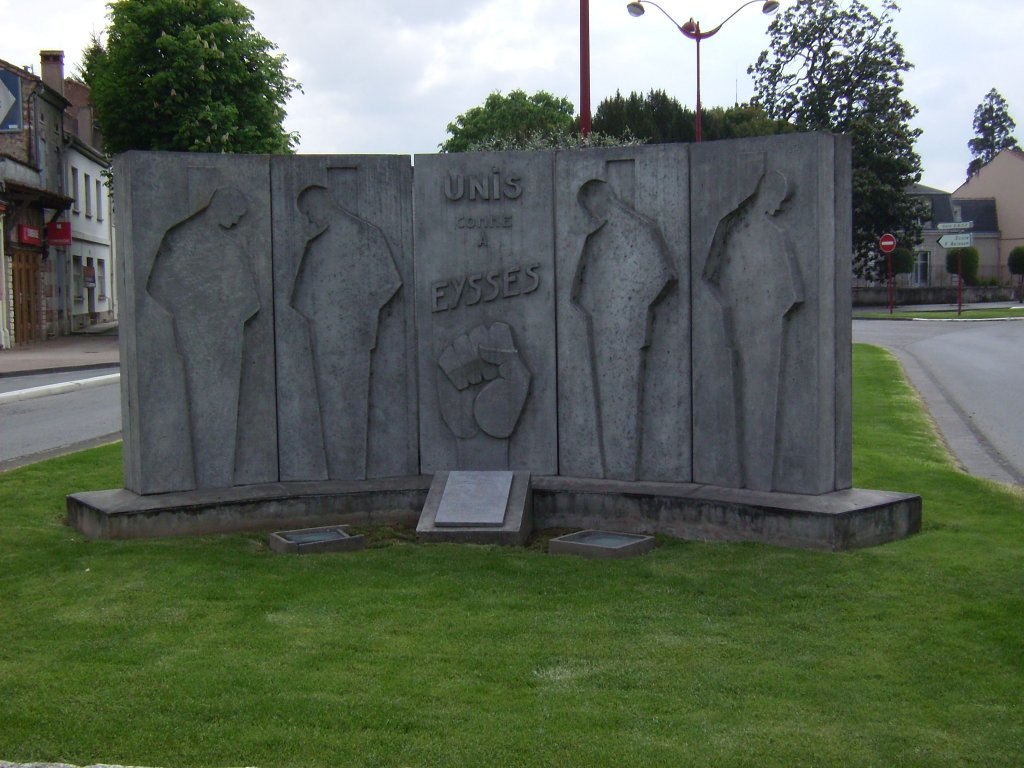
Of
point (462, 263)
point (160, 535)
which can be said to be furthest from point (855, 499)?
point (160, 535)

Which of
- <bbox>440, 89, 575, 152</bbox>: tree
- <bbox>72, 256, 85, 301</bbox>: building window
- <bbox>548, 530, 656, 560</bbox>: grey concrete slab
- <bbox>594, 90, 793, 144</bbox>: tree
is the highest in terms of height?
<bbox>440, 89, 575, 152</bbox>: tree

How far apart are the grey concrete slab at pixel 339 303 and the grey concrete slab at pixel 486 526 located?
3.56ft

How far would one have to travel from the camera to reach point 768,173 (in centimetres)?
777

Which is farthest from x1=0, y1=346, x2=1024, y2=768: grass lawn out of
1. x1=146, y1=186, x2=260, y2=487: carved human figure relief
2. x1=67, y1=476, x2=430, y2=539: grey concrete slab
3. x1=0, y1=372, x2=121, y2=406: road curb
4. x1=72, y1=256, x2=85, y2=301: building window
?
x1=72, y1=256, x2=85, y2=301: building window

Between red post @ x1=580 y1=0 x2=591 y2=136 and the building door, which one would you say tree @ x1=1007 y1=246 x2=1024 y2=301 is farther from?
red post @ x1=580 y1=0 x2=591 y2=136

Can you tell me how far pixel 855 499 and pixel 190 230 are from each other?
5.04 meters

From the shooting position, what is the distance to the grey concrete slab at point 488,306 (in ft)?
28.3

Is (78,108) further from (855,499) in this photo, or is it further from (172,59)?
(855,499)

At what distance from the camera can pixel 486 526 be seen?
768 centimetres

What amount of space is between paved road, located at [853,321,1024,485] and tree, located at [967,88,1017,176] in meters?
78.2

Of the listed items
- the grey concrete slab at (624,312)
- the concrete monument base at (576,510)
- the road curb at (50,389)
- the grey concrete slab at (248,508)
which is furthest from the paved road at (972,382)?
the road curb at (50,389)

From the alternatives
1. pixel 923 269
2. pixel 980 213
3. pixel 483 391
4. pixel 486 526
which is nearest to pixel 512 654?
pixel 486 526

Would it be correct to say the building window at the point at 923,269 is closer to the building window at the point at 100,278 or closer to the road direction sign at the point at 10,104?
the building window at the point at 100,278

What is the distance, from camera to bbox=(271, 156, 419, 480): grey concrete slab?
8703 millimetres
